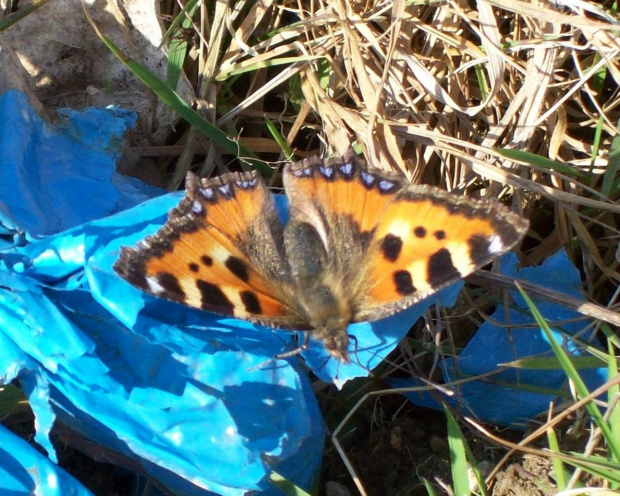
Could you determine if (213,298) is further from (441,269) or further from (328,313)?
(441,269)

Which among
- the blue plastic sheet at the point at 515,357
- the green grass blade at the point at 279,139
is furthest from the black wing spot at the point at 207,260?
the blue plastic sheet at the point at 515,357

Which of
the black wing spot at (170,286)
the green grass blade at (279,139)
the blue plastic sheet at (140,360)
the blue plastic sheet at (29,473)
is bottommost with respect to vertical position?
the blue plastic sheet at (29,473)

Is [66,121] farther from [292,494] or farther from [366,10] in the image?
[292,494]

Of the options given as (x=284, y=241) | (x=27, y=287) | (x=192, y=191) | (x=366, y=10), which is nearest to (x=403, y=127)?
(x=366, y=10)

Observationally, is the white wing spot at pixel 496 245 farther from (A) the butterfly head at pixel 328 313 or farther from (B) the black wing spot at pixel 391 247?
(A) the butterfly head at pixel 328 313

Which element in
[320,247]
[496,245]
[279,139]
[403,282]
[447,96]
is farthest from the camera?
[279,139]

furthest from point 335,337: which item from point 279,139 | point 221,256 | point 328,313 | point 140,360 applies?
point 279,139
